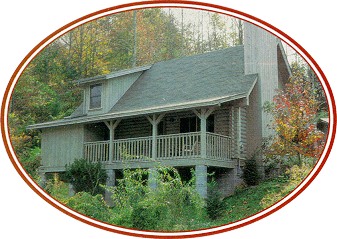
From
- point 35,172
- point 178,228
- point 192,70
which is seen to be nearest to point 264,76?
point 192,70

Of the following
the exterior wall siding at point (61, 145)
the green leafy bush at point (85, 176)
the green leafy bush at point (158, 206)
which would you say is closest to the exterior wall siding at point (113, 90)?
the exterior wall siding at point (61, 145)

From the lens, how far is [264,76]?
35.6ft

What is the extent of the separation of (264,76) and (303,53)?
2733 mm

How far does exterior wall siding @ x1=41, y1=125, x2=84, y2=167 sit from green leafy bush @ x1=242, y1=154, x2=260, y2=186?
423cm

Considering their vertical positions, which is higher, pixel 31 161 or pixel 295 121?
pixel 295 121

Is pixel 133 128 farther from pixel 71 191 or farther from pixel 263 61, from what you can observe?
pixel 263 61

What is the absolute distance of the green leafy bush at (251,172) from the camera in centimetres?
1094

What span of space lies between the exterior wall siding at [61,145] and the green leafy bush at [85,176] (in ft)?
0.99

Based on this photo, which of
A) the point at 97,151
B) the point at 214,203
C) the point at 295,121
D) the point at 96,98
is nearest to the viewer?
the point at 295,121

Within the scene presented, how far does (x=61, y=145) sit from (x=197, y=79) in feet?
13.8

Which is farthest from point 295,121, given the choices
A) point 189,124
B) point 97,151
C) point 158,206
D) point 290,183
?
point 97,151

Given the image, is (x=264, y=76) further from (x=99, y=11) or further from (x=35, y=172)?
(x=35, y=172)

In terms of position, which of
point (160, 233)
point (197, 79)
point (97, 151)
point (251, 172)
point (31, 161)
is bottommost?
point (160, 233)

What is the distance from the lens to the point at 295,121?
30.3 feet
